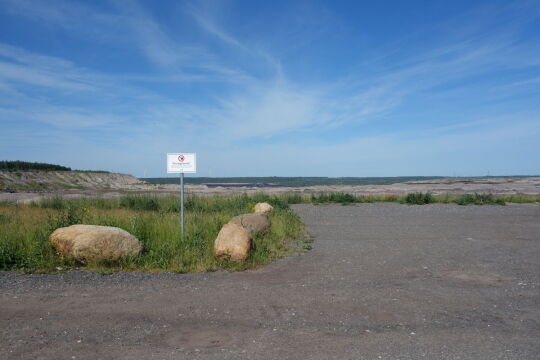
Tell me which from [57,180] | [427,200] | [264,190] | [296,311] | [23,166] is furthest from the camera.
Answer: [23,166]

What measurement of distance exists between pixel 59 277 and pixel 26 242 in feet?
7.56

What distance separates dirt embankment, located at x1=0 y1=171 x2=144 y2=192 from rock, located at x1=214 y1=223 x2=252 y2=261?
3449cm

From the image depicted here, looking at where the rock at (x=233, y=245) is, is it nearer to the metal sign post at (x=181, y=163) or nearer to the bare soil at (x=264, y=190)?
the metal sign post at (x=181, y=163)

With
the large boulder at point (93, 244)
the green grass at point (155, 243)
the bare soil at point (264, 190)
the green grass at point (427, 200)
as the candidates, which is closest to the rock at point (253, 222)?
the green grass at point (155, 243)

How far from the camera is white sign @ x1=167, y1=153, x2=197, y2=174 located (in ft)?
32.1

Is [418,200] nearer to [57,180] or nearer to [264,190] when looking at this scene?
[264,190]

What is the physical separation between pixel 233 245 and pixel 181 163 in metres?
2.69

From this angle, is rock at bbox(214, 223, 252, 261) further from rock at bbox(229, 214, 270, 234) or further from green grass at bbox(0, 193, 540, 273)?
rock at bbox(229, 214, 270, 234)

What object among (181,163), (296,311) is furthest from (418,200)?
(296,311)

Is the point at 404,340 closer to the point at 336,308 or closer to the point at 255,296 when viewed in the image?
the point at 336,308

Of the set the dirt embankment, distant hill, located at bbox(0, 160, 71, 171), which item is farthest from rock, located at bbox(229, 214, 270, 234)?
distant hill, located at bbox(0, 160, 71, 171)

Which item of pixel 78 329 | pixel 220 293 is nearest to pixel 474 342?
pixel 220 293

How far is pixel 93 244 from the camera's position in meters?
8.07

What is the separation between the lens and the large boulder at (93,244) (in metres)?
8.05
